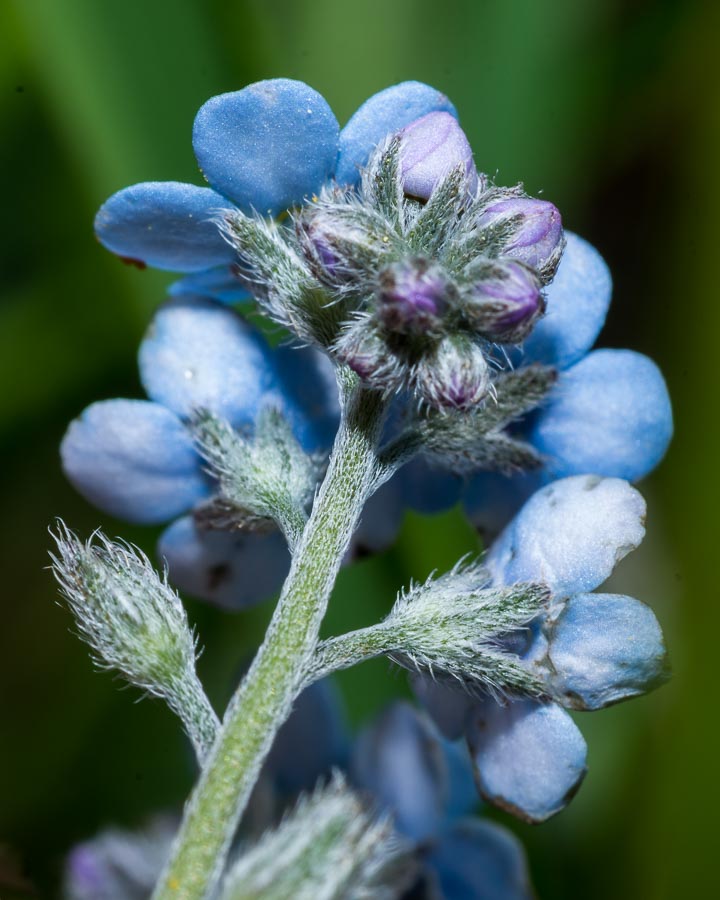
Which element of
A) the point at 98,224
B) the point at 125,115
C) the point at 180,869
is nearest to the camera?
the point at 180,869

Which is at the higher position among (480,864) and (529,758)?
(529,758)

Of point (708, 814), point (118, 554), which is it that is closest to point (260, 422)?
point (118, 554)

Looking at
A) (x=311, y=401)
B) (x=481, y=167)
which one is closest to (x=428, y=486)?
(x=311, y=401)

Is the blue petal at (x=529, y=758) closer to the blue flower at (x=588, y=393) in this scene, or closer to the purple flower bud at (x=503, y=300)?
the blue flower at (x=588, y=393)

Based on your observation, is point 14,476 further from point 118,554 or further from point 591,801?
point 591,801

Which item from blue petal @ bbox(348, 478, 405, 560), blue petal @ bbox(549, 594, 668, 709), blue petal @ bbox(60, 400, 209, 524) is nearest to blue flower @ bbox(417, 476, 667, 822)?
blue petal @ bbox(549, 594, 668, 709)

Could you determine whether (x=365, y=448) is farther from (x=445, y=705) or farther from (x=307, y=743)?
(x=307, y=743)
